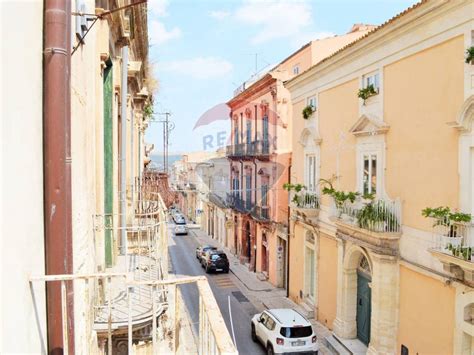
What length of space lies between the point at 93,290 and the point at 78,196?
1.32 meters

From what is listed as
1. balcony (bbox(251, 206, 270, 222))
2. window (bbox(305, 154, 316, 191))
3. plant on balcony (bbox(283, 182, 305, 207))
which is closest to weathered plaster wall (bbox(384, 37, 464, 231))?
window (bbox(305, 154, 316, 191))

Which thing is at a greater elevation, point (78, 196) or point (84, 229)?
point (78, 196)

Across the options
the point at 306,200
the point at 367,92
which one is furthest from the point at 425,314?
the point at 306,200

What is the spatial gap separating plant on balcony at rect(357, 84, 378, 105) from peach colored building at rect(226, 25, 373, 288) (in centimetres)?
771

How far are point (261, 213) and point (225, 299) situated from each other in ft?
19.6

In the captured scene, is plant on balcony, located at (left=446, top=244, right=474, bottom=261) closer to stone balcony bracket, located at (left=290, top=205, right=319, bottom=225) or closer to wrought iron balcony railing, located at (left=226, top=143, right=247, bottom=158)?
stone balcony bracket, located at (left=290, top=205, right=319, bottom=225)

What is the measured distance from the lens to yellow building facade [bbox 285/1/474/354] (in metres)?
9.62

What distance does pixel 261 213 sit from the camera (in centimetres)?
2528

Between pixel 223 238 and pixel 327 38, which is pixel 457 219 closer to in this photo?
pixel 327 38

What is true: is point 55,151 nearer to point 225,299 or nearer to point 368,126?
point 368,126

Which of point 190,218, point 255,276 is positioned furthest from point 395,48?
point 190,218

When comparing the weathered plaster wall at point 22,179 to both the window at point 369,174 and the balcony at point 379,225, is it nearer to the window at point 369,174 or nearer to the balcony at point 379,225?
the balcony at point 379,225

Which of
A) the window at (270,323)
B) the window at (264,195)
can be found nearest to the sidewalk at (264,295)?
the window at (270,323)

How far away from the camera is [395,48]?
39.3 feet
